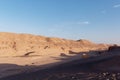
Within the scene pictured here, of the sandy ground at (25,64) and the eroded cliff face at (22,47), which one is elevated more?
the eroded cliff face at (22,47)

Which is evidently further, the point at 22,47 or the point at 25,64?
the point at 22,47

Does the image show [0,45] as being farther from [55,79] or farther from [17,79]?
[55,79]

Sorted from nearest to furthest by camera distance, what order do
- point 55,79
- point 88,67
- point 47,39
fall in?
point 55,79
point 88,67
point 47,39

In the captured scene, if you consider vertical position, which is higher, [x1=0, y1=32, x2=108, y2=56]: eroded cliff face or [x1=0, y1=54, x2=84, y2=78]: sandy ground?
[x1=0, y1=32, x2=108, y2=56]: eroded cliff face

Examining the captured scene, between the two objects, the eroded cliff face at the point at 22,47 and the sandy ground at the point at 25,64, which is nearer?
the sandy ground at the point at 25,64

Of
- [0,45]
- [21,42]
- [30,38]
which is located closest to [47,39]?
[30,38]

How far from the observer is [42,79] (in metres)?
14.1

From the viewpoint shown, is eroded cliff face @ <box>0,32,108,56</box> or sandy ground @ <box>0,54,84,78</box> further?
eroded cliff face @ <box>0,32,108,56</box>

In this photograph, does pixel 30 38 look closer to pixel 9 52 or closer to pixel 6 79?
pixel 9 52

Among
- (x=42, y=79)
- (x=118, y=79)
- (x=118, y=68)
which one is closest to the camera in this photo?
(x=118, y=79)

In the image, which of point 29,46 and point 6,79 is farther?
point 29,46

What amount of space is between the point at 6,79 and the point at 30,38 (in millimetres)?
45221

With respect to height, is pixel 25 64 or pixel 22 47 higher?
pixel 22 47

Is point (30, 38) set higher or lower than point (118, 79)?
higher
